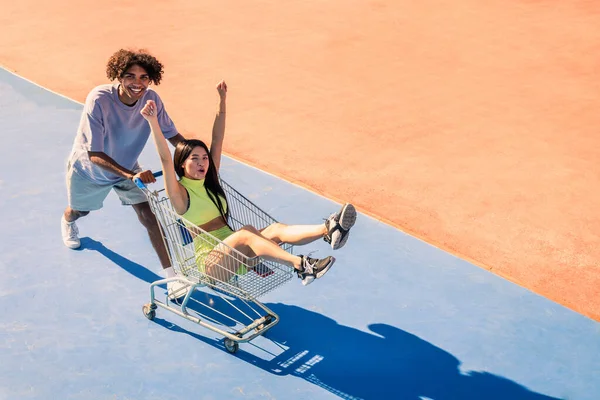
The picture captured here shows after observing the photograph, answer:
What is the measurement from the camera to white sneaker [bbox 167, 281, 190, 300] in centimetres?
601

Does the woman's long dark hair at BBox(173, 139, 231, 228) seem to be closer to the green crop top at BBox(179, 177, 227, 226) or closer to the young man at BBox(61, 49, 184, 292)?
the green crop top at BBox(179, 177, 227, 226)

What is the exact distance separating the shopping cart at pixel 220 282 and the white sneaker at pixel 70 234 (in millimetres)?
1183

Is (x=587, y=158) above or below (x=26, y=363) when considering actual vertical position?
above

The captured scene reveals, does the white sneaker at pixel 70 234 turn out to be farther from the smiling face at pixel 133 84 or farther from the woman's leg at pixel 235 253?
the woman's leg at pixel 235 253

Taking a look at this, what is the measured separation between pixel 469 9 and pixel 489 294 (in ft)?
30.3

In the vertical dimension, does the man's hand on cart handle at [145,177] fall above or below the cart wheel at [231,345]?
above

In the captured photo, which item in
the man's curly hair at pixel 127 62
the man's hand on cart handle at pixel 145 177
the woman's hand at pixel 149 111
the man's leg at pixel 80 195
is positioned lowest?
the man's leg at pixel 80 195

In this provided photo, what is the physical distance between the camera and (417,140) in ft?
30.4

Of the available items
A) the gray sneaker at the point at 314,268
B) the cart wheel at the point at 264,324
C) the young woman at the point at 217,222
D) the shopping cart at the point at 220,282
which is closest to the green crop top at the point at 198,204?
the young woman at the point at 217,222

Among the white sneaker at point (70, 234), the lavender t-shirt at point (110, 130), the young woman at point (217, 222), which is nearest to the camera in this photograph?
the young woman at point (217, 222)

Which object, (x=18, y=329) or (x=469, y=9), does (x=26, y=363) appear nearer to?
(x=18, y=329)

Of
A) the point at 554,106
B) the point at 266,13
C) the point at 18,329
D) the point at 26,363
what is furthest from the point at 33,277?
the point at 266,13

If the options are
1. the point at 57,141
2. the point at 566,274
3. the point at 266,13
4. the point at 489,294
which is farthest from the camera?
the point at 266,13

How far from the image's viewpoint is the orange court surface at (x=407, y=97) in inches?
297
